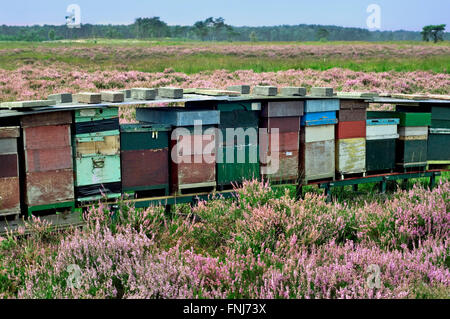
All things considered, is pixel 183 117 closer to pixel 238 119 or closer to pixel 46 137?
pixel 238 119

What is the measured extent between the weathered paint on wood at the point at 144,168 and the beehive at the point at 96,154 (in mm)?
181

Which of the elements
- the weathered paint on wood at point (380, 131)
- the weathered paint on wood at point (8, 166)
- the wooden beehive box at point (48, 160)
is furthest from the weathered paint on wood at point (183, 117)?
the weathered paint on wood at point (380, 131)

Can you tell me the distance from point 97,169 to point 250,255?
10.4 feet

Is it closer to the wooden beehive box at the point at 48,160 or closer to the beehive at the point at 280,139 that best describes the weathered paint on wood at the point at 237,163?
the beehive at the point at 280,139

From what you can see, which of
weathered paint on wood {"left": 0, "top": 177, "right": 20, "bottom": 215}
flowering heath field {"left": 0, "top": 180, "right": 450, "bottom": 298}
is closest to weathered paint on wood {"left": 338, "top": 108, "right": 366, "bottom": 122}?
flowering heath field {"left": 0, "top": 180, "right": 450, "bottom": 298}

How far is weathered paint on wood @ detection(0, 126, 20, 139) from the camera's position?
23.4ft

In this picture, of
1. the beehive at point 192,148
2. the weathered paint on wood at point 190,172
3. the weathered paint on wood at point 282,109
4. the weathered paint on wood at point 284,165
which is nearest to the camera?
the beehive at point 192,148

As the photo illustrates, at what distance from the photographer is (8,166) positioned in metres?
7.19

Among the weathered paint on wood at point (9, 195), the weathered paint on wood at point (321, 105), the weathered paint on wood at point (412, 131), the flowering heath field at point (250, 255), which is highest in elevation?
the weathered paint on wood at point (321, 105)

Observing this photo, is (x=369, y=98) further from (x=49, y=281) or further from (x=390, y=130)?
(x=49, y=281)

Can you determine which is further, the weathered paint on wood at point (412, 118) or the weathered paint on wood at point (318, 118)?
the weathered paint on wood at point (412, 118)

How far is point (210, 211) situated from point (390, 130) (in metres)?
4.69

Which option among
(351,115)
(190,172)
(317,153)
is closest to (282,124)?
(317,153)

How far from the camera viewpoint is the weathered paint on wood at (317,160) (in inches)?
378
